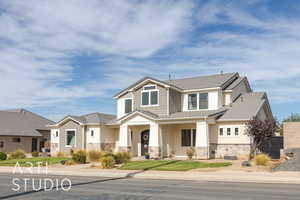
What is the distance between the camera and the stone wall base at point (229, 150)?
27.8m

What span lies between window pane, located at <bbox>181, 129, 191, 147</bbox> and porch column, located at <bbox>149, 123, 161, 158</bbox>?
2555mm

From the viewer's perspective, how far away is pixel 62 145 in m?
37.2

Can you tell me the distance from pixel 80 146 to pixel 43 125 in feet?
53.0

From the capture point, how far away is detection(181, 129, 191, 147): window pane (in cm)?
3191

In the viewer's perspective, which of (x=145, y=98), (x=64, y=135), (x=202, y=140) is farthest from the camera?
(x=64, y=135)

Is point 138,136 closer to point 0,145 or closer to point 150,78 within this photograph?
point 150,78

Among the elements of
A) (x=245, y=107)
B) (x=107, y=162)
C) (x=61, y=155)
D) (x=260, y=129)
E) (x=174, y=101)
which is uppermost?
(x=174, y=101)

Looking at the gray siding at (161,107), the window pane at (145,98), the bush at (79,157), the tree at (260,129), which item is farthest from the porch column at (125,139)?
the tree at (260,129)

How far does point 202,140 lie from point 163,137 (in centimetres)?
390

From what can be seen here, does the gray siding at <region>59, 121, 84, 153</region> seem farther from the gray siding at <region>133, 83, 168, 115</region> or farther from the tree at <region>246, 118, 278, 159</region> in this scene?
the tree at <region>246, 118, 278, 159</region>

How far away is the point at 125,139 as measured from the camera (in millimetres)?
32594

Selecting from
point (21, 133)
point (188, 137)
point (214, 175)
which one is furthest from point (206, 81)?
point (21, 133)

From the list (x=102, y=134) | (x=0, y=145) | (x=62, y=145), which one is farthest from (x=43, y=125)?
(x=102, y=134)

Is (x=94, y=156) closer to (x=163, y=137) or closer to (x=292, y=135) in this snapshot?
(x=163, y=137)
